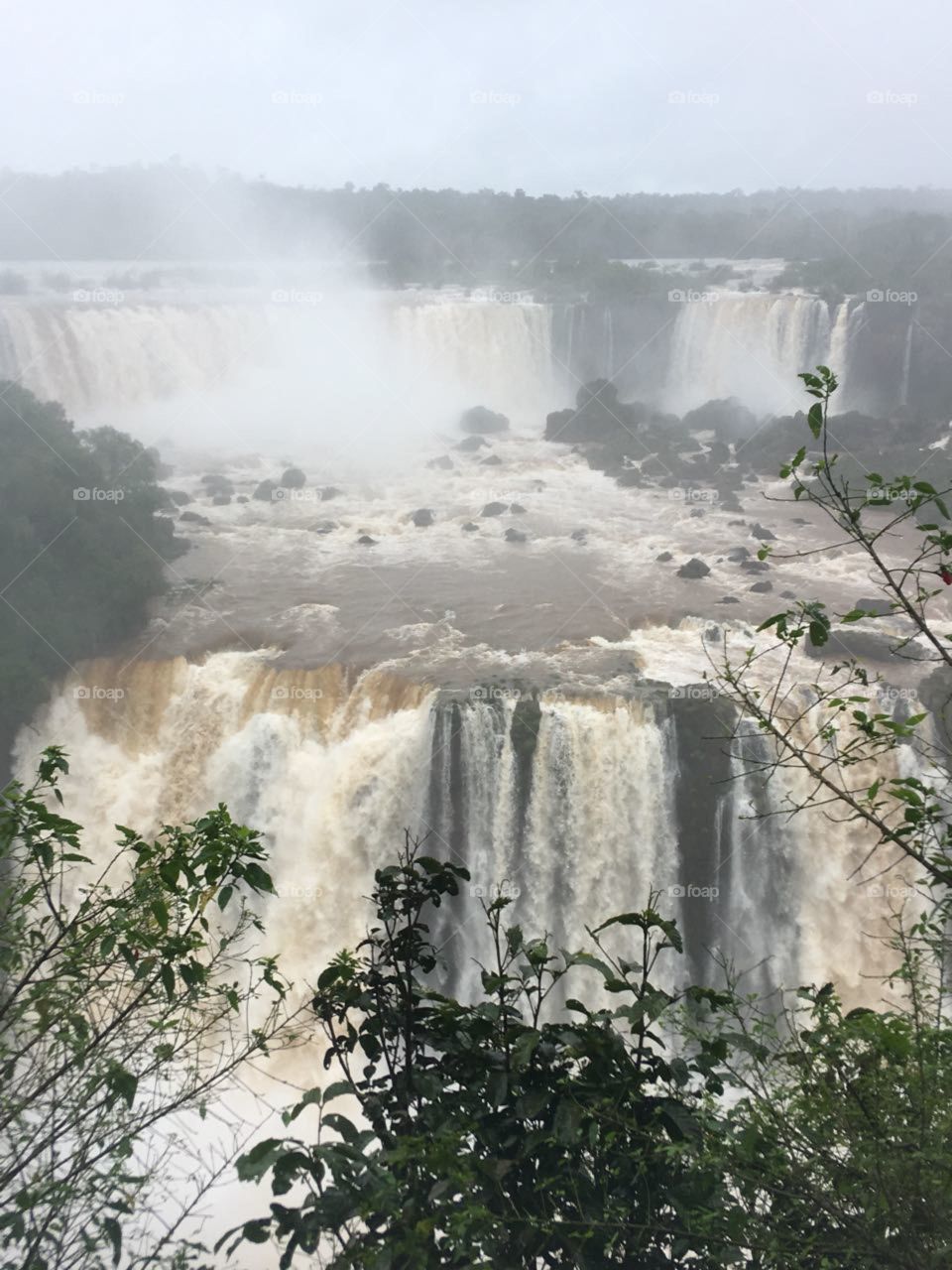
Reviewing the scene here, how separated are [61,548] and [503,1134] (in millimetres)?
12372

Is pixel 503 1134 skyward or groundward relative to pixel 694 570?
skyward

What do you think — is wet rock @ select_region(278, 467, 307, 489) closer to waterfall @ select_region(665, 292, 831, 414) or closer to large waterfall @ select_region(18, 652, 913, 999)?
large waterfall @ select_region(18, 652, 913, 999)

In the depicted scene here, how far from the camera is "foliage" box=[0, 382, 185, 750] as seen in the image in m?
12.9

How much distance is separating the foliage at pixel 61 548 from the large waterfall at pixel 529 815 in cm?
195

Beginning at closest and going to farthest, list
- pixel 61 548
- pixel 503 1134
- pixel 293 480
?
pixel 503 1134
pixel 61 548
pixel 293 480

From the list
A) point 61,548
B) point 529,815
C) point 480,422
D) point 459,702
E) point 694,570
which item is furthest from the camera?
point 480,422

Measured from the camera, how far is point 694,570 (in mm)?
15023

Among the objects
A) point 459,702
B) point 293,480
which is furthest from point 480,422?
point 459,702

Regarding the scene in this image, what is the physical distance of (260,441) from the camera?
2161cm

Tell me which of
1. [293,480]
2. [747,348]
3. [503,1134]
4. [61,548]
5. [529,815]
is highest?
[503,1134]

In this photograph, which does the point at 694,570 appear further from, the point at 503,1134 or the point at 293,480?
the point at 503,1134

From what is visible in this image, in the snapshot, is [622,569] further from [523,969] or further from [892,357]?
[523,969]

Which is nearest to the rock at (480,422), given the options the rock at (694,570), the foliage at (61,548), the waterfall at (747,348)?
the waterfall at (747,348)

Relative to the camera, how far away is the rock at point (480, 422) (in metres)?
22.5
